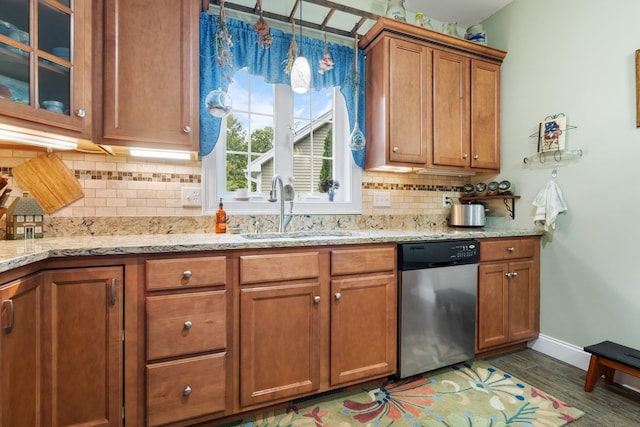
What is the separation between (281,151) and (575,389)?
241 centimetres

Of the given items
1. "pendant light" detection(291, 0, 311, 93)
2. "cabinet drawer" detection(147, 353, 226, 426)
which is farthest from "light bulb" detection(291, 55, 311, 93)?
"cabinet drawer" detection(147, 353, 226, 426)

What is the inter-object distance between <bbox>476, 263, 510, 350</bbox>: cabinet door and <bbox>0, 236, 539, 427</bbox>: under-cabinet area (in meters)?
0.72

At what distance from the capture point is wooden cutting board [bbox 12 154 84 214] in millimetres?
1674

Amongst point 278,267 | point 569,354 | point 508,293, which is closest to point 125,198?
point 278,267

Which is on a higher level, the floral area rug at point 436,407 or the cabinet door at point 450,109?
the cabinet door at point 450,109

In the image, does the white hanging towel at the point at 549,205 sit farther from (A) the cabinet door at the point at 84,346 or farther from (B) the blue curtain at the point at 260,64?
(A) the cabinet door at the point at 84,346

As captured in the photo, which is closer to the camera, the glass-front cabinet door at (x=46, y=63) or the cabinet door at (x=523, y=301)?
the glass-front cabinet door at (x=46, y=63)

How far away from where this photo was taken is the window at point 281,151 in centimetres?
218

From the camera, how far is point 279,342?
1611 millimetres

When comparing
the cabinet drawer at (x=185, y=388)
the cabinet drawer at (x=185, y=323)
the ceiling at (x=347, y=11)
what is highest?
the ceiling at (x=347, y=11)

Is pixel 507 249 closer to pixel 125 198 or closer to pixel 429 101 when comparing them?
pixel 429 101

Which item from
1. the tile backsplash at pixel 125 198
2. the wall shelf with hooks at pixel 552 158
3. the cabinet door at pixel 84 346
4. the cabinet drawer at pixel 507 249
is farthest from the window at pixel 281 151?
the wall shelf with hooks at pixel 552 158

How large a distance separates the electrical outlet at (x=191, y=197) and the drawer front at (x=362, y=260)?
0.96 metres

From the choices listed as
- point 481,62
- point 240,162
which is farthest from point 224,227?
point 481,62
